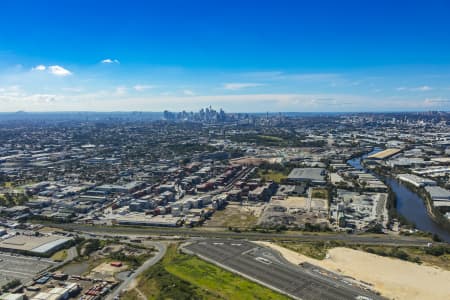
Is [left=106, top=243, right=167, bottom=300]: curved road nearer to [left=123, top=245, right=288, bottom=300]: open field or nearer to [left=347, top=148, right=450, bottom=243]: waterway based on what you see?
[left=123, top=245, right=288, bottom=300]: open field

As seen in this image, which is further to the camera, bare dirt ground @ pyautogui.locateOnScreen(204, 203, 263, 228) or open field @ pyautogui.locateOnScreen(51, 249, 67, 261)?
bare dirt ground @ pyautogui.locateOnScreen(204, 203, 263, 228)

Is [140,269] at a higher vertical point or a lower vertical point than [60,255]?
higher

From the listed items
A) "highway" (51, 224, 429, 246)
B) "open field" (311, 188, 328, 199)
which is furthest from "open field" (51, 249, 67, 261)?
"open field" (311, 188, 328, 199)

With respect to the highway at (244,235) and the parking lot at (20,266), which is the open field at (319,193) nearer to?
the highway at (244,235)

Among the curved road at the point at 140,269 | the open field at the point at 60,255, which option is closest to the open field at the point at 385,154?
the curved road at the point at 140,269

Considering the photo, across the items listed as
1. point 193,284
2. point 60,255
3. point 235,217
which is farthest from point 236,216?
point 60,255

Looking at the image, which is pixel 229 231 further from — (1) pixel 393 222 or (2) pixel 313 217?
(1) pixel 393 222

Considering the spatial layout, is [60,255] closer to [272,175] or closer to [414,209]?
[414,209]
